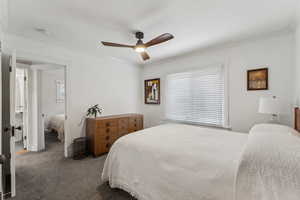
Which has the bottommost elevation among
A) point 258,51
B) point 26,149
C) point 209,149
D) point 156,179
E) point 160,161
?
point 26,149

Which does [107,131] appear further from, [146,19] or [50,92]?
[50,92]

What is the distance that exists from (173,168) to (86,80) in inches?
113

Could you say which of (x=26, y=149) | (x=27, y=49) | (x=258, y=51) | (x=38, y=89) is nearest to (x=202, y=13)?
(x=258, y=51)

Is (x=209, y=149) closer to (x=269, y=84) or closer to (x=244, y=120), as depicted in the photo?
(x=244, y=120)

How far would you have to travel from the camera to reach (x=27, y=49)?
249 centimetres

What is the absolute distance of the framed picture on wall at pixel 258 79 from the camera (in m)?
2.50

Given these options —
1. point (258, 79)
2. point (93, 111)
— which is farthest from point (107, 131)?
point (258, 79)

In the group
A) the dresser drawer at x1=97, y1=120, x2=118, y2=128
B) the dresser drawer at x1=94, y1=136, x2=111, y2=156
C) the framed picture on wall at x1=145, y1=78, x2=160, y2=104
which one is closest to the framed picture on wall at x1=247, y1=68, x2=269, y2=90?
the framed picture on wall at x1=145, y1=78, x2=160, y2=104

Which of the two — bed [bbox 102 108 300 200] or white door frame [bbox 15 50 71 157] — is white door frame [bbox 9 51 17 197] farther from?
bed [bbox 102 108 300 200]

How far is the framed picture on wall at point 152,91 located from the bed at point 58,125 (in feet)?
8.84

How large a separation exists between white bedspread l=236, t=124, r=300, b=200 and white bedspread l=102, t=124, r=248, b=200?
142 mm

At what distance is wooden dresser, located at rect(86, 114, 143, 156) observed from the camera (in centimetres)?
299

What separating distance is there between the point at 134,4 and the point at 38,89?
3417 millimetres

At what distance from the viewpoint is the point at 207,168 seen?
50.5 inches
